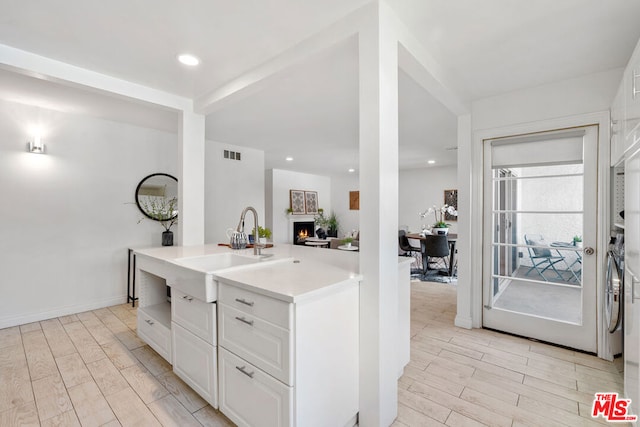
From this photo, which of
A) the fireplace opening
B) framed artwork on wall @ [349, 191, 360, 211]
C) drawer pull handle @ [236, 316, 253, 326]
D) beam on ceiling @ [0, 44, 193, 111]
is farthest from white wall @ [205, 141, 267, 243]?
framed artwork on wall @ [349, 191, 360, 211]

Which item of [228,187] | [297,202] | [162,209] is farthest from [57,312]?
[297,202]

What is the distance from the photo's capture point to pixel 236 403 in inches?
60.5

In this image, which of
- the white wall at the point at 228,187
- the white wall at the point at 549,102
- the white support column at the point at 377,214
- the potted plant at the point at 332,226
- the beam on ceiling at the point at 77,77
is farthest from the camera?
the potted plant at the point at 332,226

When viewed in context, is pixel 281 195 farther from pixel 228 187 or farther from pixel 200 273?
pixel 200 273

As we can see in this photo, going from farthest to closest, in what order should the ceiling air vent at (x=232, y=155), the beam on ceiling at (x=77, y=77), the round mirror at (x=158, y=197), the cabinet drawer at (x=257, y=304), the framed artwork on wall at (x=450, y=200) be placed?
1. the framed artwork on wall at (x=450, y=200)
2. the ceiling air vent at (x=232, y=155)
3. the round mirror at (x=158, y=197)
4. the beam on ceiling at (x=77, y=77)
5. the cabinet drawer at (x=257, y=304)

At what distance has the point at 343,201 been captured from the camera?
369 inches

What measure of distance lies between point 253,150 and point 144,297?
3.40 metres

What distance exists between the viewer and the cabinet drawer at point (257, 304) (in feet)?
4.21

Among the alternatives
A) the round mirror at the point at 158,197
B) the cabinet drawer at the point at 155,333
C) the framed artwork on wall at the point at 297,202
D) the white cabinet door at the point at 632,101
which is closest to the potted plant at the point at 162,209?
the round mirror at the point at 158,197

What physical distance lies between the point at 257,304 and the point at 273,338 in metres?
0.17

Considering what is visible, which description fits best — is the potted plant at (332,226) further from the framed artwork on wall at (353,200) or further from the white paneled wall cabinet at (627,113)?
the white paneled wall cabinet at (627,113)

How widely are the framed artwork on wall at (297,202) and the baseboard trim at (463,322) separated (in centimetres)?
549

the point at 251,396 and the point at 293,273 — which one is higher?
the point at 293,273

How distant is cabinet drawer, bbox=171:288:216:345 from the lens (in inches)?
65.8
